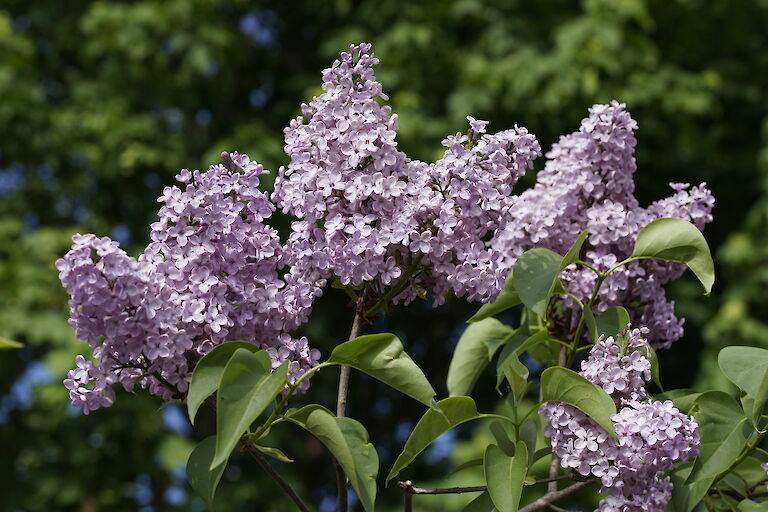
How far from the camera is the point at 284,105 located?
562 cm

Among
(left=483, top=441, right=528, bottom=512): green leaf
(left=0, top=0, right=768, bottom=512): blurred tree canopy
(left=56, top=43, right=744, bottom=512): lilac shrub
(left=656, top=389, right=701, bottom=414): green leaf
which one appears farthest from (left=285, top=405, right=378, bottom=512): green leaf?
(left=0, top=0, right=768, bottom=512): blurred tree canopy

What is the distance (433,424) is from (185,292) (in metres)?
0.27

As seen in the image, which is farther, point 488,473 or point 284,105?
point 284,105

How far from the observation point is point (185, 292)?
0.92 m

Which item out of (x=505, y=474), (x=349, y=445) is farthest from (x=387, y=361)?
(x=505, y=474)

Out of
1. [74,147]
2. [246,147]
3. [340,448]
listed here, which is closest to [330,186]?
[340,448]

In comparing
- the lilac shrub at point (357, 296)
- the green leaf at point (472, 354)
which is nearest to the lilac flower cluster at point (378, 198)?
the lilac shrub at point (357, 296)

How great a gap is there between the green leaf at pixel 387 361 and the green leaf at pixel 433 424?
36mm

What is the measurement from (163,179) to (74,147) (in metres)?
0.53

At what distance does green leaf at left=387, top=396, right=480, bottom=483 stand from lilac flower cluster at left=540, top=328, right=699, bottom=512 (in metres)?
0.10

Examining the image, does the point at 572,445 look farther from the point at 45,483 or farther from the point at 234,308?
the point at 45,483

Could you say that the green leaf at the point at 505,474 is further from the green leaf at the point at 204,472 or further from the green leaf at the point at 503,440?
the green leaf at the point at 204,472

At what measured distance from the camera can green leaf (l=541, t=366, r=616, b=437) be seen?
0.92 metres

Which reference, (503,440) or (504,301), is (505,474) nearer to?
(503,440)
